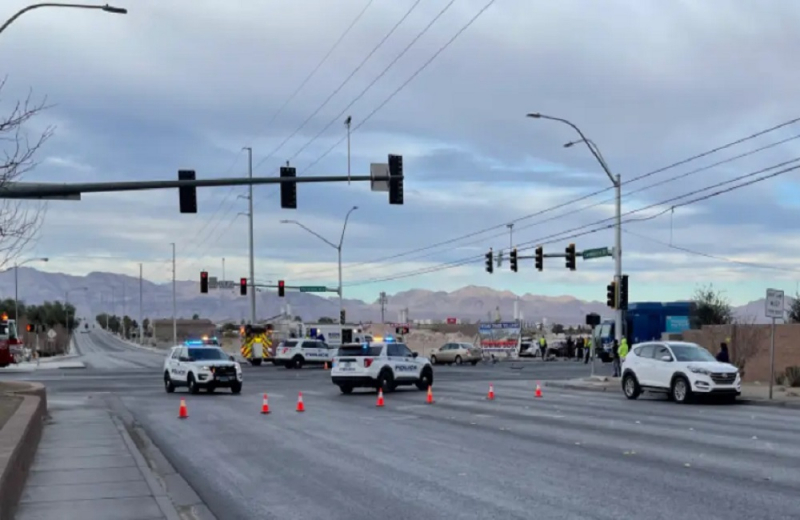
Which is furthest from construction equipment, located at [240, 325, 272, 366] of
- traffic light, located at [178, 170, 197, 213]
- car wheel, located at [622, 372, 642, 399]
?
traffic light, located at [178, 170, 197, 213]

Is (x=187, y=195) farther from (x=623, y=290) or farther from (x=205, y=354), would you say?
(x=623, y=290)

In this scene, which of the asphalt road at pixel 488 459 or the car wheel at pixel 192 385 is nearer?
the asphalt road at pixel 488 459

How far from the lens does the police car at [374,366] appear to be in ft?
109

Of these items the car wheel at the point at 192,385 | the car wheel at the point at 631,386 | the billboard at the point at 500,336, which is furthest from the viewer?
the billboard at the point at 500,336

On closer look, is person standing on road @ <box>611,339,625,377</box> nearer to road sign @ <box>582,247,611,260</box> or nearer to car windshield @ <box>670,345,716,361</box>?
road sign @ <box>582,247,611,260</box>

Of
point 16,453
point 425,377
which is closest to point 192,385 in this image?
point 425,377

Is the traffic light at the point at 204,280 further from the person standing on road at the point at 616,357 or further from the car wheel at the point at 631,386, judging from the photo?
the car wheel at the point at 631,386

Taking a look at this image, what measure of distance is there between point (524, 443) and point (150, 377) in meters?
35.2

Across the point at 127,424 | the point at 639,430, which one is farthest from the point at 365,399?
the point at 639,430

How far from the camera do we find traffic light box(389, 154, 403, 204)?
26.0m

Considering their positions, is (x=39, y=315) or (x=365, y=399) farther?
(x=39, y=315)

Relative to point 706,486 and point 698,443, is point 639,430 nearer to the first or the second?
point 698,443

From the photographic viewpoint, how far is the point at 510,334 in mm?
84375

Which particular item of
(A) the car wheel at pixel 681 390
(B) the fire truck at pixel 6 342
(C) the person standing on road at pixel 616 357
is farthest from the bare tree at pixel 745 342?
(B) the fire truck at pixel 6 342
